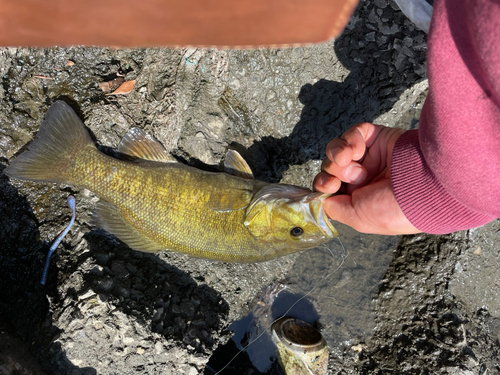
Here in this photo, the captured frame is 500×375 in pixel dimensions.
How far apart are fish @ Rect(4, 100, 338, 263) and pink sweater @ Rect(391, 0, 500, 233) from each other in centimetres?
119

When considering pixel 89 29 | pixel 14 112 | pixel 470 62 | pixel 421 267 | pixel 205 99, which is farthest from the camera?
pixel 421 267

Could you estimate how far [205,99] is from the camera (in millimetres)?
3443

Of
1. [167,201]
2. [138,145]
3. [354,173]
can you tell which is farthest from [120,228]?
[354,173]

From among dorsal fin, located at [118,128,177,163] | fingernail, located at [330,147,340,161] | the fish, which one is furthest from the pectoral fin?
fingernail, located at [330,147,340,161]

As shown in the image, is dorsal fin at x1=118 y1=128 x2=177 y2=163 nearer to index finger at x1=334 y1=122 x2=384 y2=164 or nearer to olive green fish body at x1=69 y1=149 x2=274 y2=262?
olive green fish body at x1=69 y1=149 x2=274 y2=262

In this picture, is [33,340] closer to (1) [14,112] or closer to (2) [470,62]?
(1) [14,112]

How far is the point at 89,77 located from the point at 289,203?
2386mm

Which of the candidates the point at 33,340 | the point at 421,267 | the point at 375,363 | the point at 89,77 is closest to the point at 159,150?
the point at 89,77

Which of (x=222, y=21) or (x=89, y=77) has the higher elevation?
(x=222, y=21)

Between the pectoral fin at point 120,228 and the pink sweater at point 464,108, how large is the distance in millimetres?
2472

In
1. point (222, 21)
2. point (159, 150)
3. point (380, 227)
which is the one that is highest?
point (222, 21)

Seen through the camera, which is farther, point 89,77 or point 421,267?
point 421,267

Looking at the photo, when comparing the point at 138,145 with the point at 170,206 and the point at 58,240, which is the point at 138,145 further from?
the point at 58,240

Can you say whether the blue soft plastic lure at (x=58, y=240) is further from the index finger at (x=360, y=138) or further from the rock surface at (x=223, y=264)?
the index finger at (x=360, y=138)
